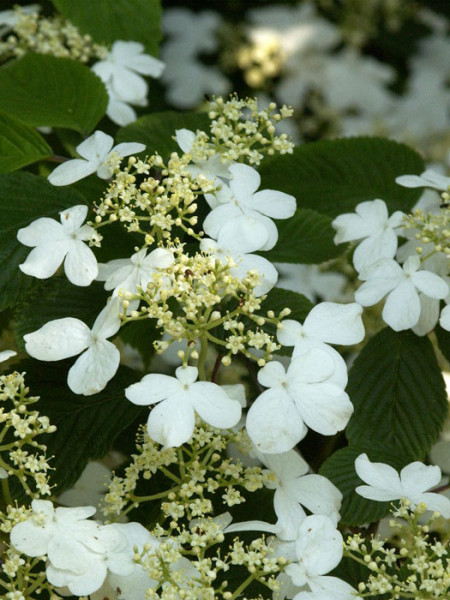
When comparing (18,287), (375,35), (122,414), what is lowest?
(375,35)

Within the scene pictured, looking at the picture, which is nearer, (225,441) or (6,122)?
(225,441)

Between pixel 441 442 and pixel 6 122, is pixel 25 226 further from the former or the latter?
pixel 441 442

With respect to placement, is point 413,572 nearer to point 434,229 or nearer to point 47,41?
point 434,229

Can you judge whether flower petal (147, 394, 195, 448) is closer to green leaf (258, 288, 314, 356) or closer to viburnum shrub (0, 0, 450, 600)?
viburnum shrub (0, 0, 450, 600)

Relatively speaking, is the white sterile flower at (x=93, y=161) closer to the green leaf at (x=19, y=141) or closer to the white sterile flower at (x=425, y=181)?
the green leaf at (x=19, y=141)

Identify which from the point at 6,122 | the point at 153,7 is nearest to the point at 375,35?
the point at 153,7

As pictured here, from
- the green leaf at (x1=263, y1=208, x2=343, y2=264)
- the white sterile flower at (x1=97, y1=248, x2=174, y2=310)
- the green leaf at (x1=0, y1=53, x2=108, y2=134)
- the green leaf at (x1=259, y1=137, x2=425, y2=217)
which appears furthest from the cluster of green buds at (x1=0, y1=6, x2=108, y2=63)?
the white sterile flower at (x1=97, y1=248, x2=174, y2=310)
